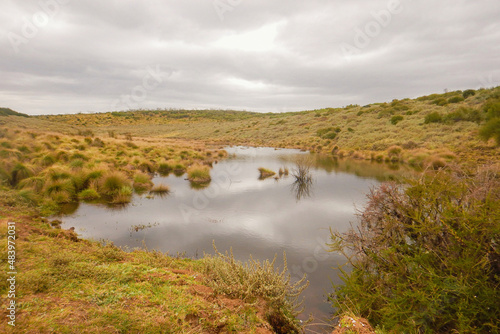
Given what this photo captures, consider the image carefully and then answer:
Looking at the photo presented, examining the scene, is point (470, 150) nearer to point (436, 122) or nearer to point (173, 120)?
point (436, 122)

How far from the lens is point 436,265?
11.4 ft

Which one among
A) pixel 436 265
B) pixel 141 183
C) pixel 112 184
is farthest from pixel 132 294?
pixel 141 183

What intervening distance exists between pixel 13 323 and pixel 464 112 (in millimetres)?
40535

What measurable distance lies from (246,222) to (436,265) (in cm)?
673

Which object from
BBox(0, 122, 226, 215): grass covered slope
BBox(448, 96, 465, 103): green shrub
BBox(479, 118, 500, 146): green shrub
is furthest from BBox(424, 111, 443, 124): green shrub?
BBox(0, 122, 226, 215): grass covered slope

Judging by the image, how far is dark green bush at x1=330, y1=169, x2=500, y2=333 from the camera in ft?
9.36

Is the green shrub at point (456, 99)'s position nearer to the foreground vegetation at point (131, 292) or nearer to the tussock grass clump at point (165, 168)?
the tussock grass clump at point (165, 168)

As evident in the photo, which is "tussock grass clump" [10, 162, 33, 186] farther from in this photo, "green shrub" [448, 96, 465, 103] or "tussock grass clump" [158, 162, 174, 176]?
"green shrub" [448, 96, 465, 103]

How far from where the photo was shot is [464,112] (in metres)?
29.9

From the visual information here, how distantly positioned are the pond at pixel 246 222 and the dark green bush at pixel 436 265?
41.0 inches

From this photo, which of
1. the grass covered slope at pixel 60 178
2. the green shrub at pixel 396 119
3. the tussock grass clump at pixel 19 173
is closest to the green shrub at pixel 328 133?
the green shrub at pixel 396 119

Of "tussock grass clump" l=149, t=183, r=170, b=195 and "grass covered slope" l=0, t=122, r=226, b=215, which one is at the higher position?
"grass covered slope" l=0, t=122, r=226, b=215

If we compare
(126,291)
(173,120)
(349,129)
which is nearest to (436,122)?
(349,129)

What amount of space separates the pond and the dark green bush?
3.41 ft
